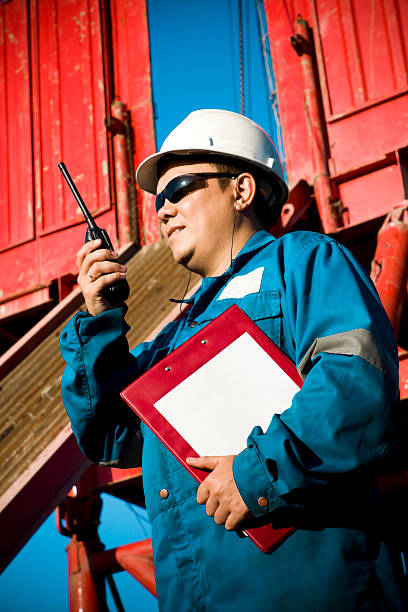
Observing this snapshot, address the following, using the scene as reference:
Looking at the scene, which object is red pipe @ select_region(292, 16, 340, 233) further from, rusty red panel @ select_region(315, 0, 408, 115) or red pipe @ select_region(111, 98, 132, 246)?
red pipe @ select_region(111, 98, 132, 246)

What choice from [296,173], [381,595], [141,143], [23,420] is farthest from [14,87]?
[381,595]

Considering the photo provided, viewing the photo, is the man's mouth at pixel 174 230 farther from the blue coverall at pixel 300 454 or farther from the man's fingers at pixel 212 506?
the man's fingers at pixel 212 506

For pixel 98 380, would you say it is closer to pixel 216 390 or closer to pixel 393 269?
pixel 216 390

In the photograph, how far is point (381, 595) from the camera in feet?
5.49

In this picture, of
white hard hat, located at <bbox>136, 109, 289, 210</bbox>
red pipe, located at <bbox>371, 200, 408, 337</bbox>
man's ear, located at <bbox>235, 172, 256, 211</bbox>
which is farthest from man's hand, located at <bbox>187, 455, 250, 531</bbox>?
red pipe, located at <bbox>371, 200, 408, 337</bbox>

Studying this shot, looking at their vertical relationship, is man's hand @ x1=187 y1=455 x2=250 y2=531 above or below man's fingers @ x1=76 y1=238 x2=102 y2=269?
below

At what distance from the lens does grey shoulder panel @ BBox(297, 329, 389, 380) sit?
1.65 metres

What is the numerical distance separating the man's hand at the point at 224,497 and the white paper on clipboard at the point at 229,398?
18cm

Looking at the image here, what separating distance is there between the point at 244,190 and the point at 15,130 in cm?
720

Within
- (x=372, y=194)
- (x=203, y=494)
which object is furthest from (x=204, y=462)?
(x=372, y=194)

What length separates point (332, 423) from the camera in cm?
155

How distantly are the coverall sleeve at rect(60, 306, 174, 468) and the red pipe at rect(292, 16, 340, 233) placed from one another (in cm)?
426

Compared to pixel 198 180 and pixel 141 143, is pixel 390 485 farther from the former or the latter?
pixel 141 143

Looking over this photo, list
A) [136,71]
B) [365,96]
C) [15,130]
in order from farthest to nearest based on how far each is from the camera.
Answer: [15,130] → [136,71] → [365,96]
